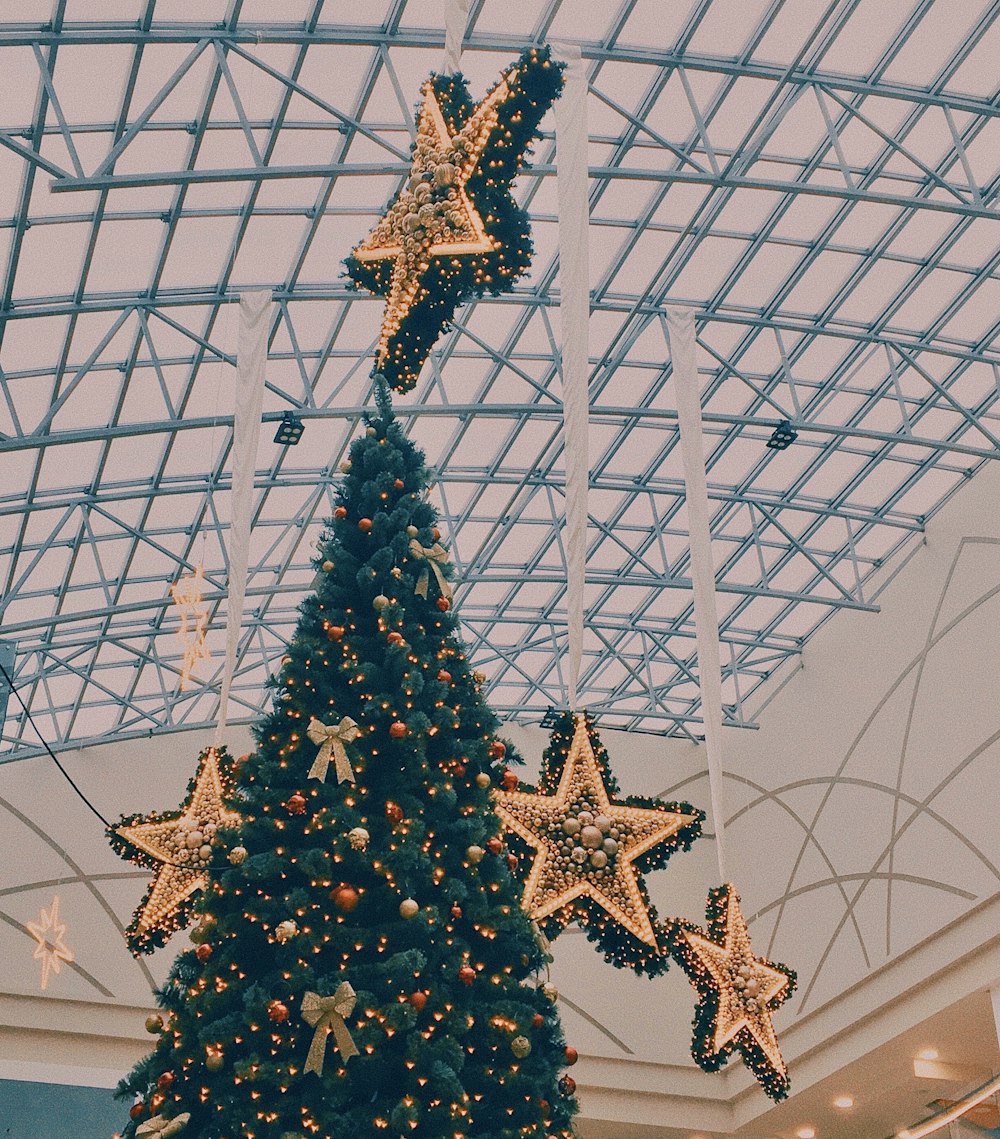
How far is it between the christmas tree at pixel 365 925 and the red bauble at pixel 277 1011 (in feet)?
0.04

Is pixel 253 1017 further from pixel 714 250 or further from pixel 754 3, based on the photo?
pixel 714 250

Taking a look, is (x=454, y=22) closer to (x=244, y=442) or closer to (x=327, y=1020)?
(x=244, y=442)

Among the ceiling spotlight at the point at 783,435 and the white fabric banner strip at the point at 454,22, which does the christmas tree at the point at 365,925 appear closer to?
the white fabric banner strip at the point at 454,22

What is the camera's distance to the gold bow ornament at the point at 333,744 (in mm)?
6695

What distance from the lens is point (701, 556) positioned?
1047 cm

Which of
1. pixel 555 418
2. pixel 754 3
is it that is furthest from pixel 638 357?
pixel 754 3

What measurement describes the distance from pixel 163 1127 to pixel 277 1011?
0.74m

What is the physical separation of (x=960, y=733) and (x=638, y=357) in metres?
7.81

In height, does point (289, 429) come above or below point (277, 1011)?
above

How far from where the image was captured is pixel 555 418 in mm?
21469

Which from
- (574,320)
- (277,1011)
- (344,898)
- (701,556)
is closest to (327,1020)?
(277,1011)

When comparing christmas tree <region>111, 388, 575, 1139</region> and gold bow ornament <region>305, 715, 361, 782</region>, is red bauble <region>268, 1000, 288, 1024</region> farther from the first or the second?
gold bow ornament <region>305, 715, 361, 782</region>

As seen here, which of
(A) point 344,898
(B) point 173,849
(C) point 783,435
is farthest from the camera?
(C) point 783,435

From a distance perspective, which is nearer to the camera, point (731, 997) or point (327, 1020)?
point (327, 1020)
